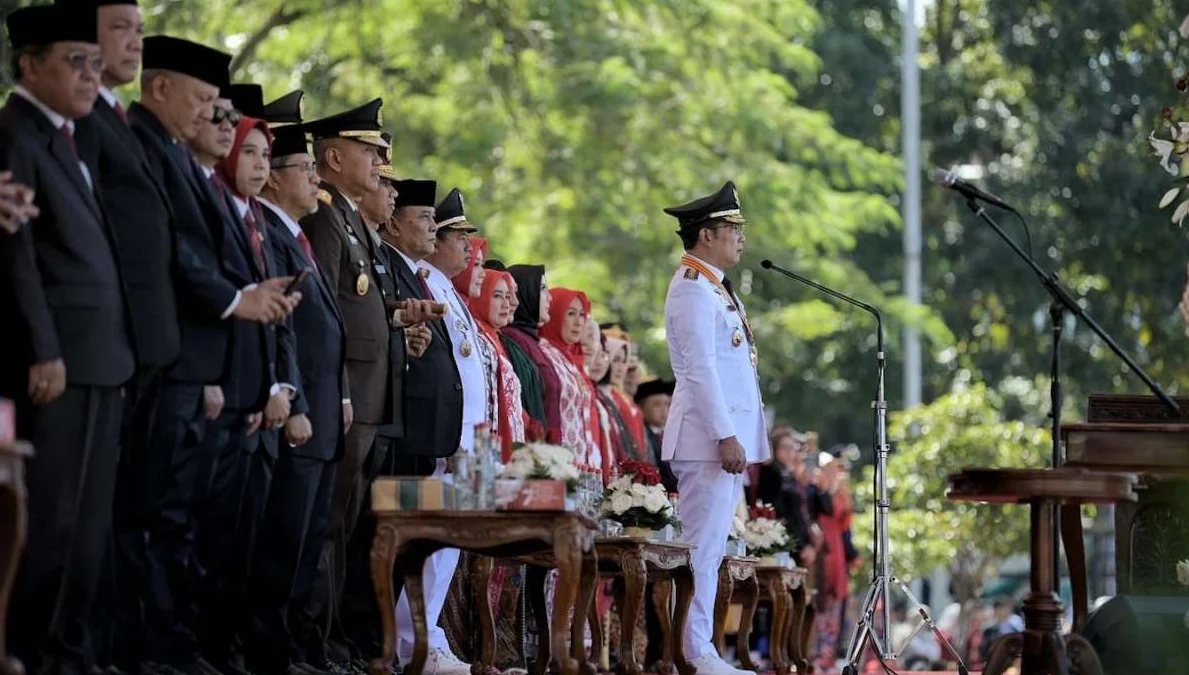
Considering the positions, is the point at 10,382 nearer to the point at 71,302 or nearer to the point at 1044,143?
the point at 71,302

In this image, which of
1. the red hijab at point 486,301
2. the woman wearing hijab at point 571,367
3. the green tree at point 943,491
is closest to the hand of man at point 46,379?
the red hijab at point 486,301

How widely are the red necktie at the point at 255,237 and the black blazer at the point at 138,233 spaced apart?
32.5 inches

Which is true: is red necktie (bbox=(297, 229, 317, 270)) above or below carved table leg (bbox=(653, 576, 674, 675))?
above

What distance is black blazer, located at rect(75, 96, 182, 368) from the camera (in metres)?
7.25

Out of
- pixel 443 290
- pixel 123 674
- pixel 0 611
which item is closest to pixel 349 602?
pixel 443 290

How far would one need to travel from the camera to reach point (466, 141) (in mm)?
21656

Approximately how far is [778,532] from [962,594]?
383 inches

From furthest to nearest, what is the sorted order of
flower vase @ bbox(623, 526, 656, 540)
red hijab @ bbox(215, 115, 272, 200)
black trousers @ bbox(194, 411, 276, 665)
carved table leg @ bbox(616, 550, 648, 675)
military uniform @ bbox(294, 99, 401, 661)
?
flower vase @ bbox(623, 526, 656, 540)
carved table leg @ bbox(616, 550, 648, 675)
military uniform @ bbox(294, 99, 401, 661)
red hijab @ bbox(215, 115, 272, 200)
black trousers @ bbox(194, 411, 276, 665)

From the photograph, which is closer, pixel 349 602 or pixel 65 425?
pixel 65 425

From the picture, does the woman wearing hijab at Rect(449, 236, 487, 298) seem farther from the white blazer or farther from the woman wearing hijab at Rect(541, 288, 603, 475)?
the white blazer

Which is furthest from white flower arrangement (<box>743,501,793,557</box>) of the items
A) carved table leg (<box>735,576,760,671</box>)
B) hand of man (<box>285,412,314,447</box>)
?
hand of man (<box>285,412,314,447</box>)

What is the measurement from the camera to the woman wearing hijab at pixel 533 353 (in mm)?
11469

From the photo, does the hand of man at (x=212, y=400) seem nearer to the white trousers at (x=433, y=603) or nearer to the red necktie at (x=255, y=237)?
the red necktie at (x=255, y=237)

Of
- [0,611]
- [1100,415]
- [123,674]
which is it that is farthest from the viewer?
[1100,415]
